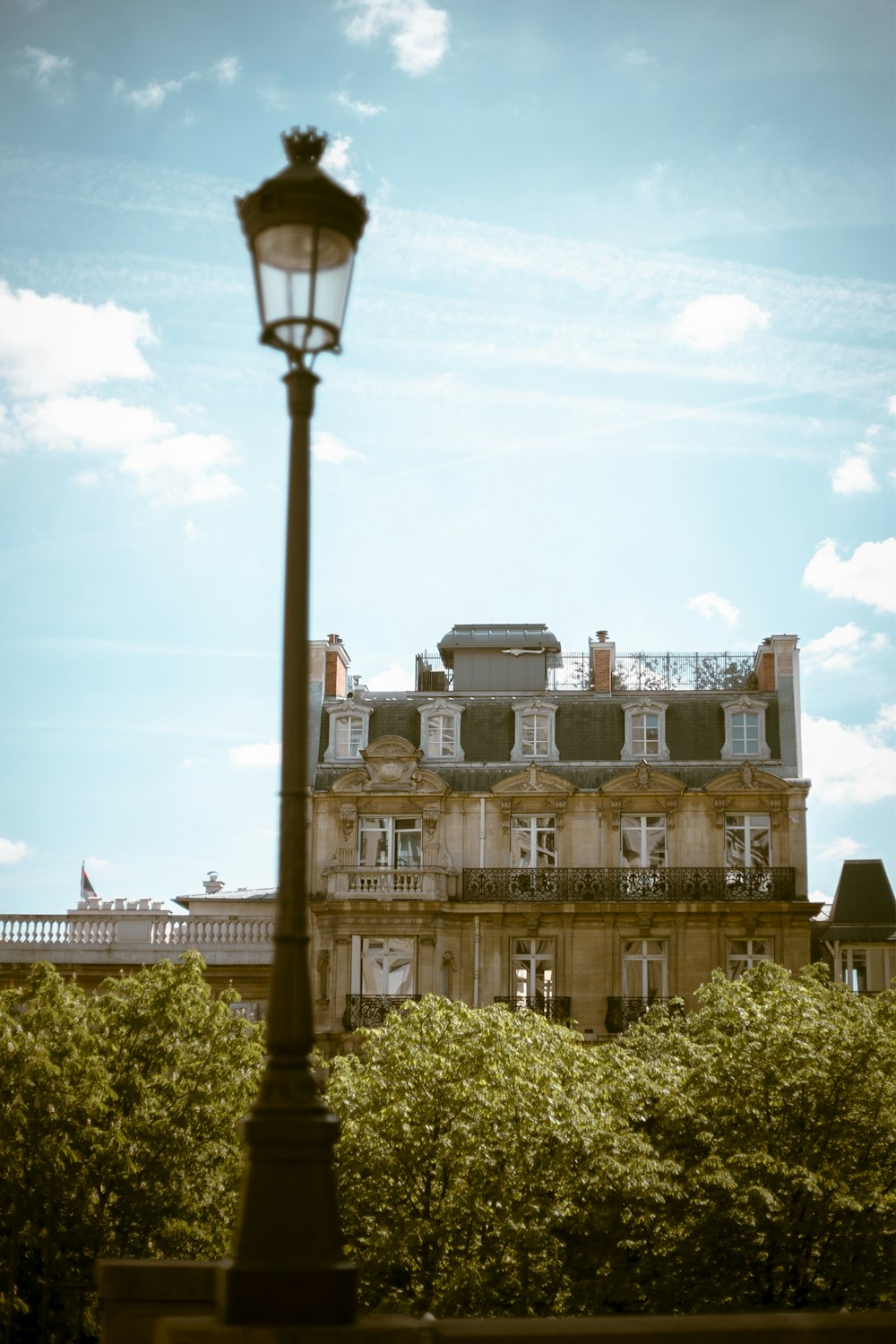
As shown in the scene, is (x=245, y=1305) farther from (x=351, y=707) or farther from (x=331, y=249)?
(x=351, y=707)

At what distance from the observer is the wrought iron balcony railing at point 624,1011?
42750 millimetres

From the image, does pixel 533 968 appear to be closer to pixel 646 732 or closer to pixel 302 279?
pixel 646 732

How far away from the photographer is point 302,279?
27.3 feet

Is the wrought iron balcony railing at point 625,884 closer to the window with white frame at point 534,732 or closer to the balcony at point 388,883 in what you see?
the balcony at point 388,883

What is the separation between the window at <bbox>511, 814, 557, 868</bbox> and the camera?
44.8 meters

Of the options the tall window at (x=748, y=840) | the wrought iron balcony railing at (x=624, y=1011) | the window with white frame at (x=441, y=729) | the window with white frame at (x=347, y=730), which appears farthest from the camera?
the window with white frame at (x=347, y=730)

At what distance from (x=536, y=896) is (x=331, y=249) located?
37.1 meters

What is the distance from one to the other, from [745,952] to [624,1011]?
149 inches

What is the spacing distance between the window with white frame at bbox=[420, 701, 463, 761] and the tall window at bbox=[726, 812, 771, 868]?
8.10m

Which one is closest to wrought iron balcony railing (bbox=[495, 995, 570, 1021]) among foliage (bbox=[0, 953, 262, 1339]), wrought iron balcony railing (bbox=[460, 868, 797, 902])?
wrought iron balcony railing (bbox=[460, 868, 797, 902])

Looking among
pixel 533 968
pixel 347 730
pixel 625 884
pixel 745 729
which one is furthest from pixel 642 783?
pixel 347 730

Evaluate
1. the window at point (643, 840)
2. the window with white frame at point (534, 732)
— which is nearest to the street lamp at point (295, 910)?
the window at point (643, 840)

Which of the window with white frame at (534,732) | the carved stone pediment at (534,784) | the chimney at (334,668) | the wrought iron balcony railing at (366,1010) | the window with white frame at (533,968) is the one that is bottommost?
the wrought iron balcony railing at (366,1010)

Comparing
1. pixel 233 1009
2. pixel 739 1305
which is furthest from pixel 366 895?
pixel 739 1305
